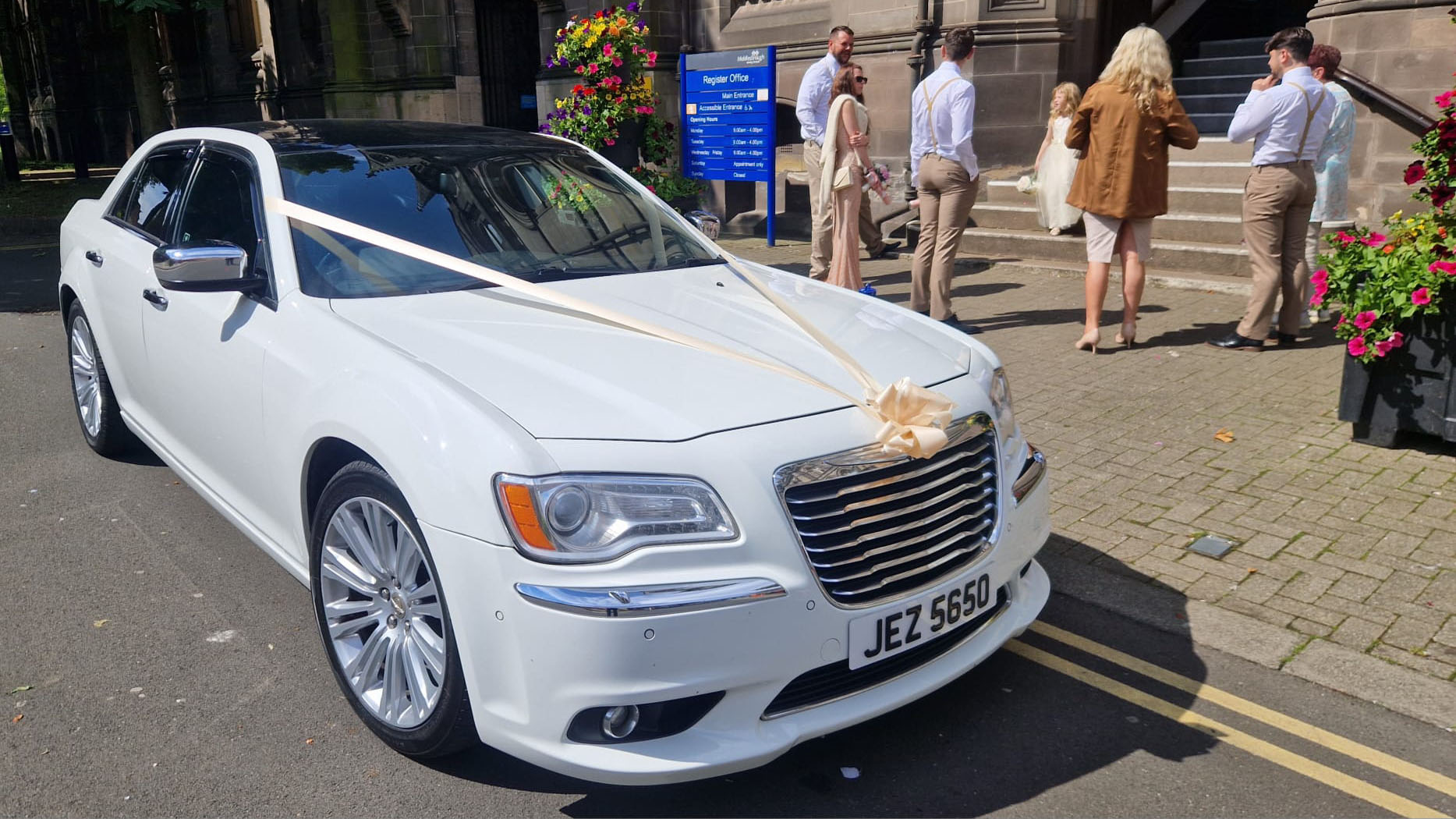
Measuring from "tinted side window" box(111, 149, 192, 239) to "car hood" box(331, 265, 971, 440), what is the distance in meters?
1.91

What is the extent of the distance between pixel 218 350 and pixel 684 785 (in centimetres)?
233

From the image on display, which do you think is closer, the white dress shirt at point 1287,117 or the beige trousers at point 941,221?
the white dress shirt at point 1287,117

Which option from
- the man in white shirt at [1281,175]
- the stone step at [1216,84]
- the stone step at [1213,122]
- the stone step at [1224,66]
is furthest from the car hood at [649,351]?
the stone step at [1224,66]

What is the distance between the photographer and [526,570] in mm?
2707

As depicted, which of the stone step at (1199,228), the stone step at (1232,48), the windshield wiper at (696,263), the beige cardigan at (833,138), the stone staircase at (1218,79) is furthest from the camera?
the stone step at (1232,48)

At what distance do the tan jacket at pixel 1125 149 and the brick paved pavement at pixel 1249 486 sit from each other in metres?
1.07

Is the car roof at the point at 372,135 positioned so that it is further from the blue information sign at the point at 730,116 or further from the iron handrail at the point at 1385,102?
the iron handrail at the point at 1385,102

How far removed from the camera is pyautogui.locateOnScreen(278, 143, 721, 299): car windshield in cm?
389

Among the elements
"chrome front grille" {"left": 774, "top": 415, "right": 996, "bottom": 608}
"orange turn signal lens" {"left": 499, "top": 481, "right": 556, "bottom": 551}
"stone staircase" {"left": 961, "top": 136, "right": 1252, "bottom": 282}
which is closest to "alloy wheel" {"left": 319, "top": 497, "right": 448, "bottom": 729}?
→ "orange turn signal lens" {"left": 499, "top": 481, "right": 556, "bottom": 551}

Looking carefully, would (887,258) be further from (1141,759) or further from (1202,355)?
(1141,759)

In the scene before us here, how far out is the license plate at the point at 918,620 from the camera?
2.94m

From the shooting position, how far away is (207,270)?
12.4 ft

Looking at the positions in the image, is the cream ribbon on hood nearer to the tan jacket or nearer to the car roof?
the car roof

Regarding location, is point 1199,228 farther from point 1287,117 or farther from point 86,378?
point 86,378
